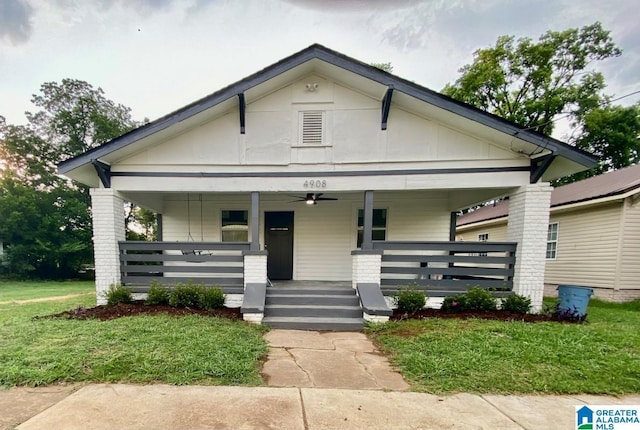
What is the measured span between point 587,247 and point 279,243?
10.5 metres

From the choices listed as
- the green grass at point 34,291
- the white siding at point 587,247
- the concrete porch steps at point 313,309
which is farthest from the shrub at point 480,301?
the green grass at point 34,291

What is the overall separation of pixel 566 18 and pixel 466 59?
14.3 feet

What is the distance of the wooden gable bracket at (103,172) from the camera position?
18.4ft

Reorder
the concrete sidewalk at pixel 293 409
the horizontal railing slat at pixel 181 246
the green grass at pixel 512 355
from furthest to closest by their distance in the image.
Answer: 1. the horizontal railing slat at pixel 181 246
2. the green grass at pixel 512 355
3. the concrete sidewalk at pixel 293 409

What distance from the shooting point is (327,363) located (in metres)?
3.28

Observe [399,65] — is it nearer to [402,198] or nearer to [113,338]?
[402,198]

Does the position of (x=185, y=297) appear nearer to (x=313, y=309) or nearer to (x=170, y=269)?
(x=170, y=269)

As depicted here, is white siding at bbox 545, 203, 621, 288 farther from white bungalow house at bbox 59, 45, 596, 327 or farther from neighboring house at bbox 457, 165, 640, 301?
white bungalow house at bbox 59, 45, 596, 327

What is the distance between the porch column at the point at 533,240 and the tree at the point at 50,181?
2115 cm

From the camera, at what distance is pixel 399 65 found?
15.2 meters

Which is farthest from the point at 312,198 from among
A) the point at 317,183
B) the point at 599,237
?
the point at 599,237

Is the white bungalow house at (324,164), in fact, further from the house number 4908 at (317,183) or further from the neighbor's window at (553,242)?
the neighbor's window at (553,242)

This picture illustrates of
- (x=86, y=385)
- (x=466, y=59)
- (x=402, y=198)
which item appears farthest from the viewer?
(x=466, y=59)

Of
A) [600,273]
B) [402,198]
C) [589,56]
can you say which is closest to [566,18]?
[589,56]
